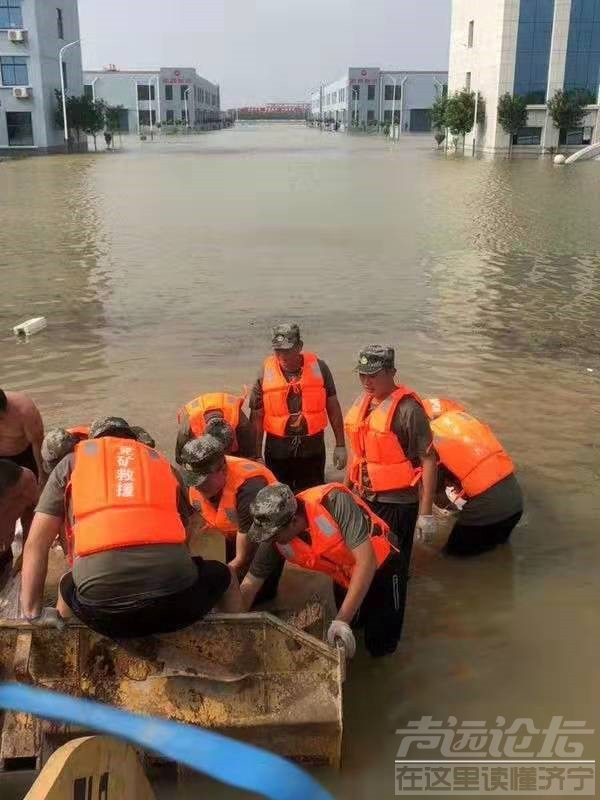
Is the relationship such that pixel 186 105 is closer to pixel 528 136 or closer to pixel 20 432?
pixel 528 136

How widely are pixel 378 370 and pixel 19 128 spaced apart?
62.6 meters

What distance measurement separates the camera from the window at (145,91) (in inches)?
4692

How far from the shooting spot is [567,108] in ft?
172

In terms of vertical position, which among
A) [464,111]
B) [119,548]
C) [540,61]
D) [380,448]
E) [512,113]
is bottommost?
[380,448]

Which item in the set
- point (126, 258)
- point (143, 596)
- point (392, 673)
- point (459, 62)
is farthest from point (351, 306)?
point (459, 62)

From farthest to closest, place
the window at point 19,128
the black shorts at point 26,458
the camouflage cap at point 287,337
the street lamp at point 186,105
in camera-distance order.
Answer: the street lamp at point 186,105 < the window at point 19,128 < the camouflage cap at point 287,337 < the black shorts at point 26,458

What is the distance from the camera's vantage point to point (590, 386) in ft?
30.0

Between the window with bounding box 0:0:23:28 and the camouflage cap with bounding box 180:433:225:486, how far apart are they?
210 feet

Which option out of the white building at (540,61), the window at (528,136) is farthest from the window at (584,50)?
the window at (528,136)

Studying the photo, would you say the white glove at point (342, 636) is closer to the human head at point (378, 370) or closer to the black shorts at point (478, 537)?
the human head at point (378, 370)

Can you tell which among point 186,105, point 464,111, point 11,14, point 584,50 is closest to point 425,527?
point 584,50

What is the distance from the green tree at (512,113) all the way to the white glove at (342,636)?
5593 centimetres

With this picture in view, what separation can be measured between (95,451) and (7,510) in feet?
3.96

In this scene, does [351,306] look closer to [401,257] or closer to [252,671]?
[401,257]
